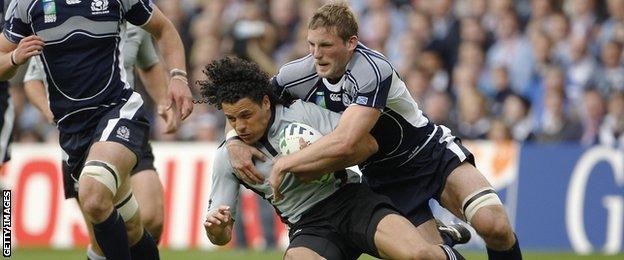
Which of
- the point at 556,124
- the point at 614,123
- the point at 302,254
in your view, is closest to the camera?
the point at 302,254

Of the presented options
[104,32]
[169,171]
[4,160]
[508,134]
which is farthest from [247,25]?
[104,32]

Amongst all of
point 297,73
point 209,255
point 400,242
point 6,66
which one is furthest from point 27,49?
point 209,255

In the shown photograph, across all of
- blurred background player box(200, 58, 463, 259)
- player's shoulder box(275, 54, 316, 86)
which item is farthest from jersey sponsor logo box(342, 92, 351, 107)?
player's shoulder box(275, 54, 316, 86)

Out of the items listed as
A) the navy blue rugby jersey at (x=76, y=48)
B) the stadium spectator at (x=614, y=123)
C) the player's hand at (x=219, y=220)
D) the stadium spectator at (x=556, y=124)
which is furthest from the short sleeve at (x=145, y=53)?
the stadium spectator at (x=556, y=124)

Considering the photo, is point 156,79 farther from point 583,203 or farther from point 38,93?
point 583,203

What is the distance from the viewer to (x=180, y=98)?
28.5ft

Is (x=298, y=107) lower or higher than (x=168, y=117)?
higher

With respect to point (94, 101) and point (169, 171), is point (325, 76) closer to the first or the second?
point (94, 101)

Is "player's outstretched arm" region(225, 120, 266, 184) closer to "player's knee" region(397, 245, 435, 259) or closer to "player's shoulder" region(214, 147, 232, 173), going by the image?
"player's shoulder" region(214, 147, 232, 173)

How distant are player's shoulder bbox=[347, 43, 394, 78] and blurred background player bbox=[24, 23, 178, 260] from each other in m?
2.20

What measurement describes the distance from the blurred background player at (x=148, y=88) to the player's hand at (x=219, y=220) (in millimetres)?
2348

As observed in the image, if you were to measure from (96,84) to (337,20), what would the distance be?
1785 mm

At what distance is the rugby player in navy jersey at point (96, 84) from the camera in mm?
8391

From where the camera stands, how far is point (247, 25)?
16672 millimetres
